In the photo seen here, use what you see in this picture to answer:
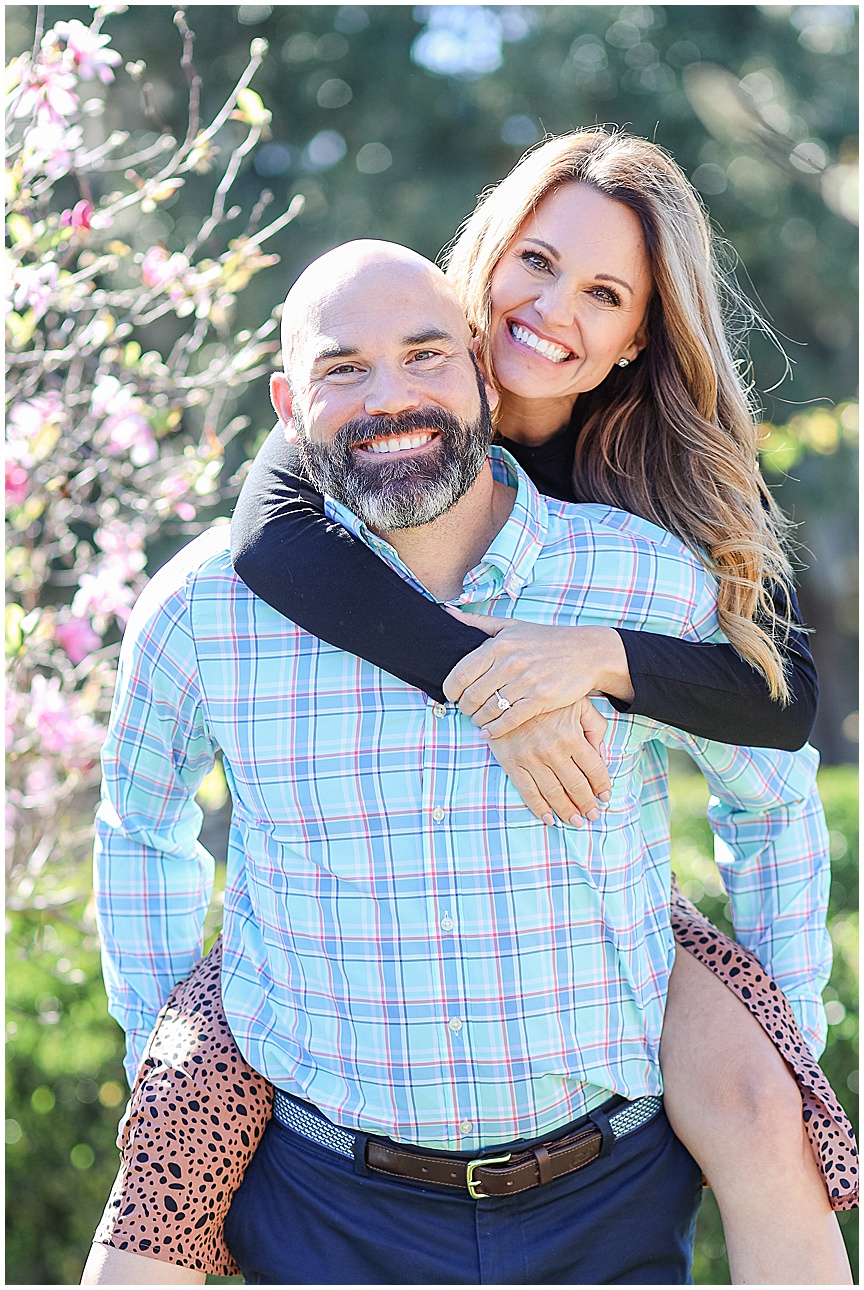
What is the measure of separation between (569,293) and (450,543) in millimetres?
561

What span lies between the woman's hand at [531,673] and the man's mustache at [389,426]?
367mm

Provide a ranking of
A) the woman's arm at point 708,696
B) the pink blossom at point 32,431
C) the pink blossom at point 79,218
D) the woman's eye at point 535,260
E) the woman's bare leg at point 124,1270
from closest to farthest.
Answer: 1. the woman's bare leg at point 124,1270
2. the woman's arm at point 708,696
3. the woman's eye at point 535,260
4. the pink blossom at point 79,218
5. the pink blossom at point 32,431

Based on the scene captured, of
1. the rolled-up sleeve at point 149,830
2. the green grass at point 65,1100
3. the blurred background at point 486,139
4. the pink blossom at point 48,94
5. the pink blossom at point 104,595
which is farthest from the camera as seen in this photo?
the blurred background at point 486,139

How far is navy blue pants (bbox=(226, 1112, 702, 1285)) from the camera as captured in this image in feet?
7.02

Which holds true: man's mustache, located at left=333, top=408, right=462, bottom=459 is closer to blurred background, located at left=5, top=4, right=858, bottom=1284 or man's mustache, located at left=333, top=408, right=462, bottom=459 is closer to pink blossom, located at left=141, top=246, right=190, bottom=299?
pink blossom, located at left=141, top=246, right=190, bottom=299

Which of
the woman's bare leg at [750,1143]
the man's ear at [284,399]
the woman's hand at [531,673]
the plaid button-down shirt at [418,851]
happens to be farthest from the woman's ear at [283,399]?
the woman's bare leg at [750,1143]

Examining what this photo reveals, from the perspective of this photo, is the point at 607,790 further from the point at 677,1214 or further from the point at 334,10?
the point at 334,10

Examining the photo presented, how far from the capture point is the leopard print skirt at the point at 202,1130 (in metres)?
2.12

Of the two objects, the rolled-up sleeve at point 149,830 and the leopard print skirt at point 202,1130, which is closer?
the leopard print skirt at point 202,1130

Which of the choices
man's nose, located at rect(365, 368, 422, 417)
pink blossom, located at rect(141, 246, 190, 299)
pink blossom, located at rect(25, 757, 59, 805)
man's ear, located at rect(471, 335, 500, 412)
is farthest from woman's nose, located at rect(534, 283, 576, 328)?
pink blossom, located at rect(25, 757, 59, 805)

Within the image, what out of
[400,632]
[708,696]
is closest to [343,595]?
[400,632]

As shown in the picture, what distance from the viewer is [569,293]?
2.50 m

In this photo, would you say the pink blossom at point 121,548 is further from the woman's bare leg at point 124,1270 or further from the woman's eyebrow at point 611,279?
the woman's bare leg at point 124,1270

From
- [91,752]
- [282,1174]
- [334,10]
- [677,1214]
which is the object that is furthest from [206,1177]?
[334,10]
